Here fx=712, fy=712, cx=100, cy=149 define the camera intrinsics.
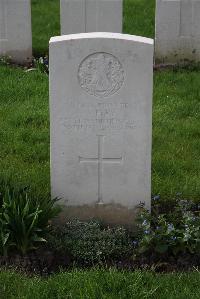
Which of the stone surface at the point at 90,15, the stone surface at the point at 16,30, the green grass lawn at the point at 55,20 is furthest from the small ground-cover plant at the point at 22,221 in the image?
the green grass lawn at the point at 55,20

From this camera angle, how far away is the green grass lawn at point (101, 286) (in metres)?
4.44

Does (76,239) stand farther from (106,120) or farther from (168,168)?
(168,168)

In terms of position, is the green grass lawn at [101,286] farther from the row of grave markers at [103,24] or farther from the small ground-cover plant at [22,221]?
the row of grave markers at [103,24]

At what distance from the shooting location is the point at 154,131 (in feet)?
24.5

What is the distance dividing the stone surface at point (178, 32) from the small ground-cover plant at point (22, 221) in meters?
5.44

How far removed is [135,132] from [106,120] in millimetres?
230

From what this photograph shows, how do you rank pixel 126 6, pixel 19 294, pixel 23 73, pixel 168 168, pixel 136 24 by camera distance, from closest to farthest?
pixel 19 294 < pixel 168 168 < pixel 23 73 < pixel 136 24 < pixel 126 6

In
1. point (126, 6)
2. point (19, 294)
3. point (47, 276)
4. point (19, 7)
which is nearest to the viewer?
point (19, 294)

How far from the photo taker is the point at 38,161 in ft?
21.9

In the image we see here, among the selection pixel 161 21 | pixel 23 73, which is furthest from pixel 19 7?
pixel 161 21

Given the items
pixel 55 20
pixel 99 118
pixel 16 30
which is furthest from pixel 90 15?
pixel 99 118

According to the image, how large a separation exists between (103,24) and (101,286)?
603 centimetres

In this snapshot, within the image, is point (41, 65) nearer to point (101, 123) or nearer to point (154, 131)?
point (154, 131)

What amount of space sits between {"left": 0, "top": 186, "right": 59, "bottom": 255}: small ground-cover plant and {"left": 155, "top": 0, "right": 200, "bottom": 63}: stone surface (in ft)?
17.8
